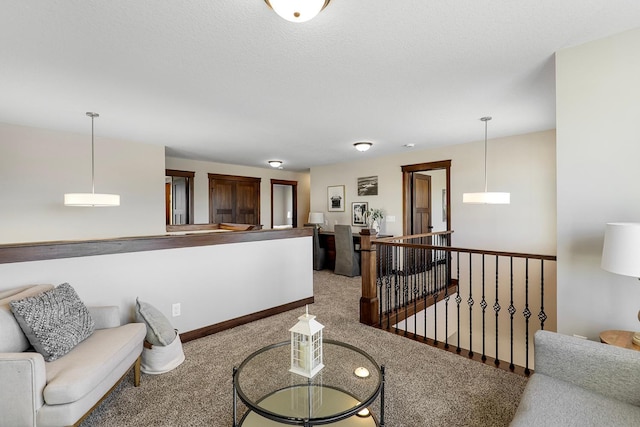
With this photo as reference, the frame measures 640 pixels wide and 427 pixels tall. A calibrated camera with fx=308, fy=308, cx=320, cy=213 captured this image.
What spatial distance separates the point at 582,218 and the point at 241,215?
653 centimetres

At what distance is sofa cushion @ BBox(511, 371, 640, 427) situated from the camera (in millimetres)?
1294

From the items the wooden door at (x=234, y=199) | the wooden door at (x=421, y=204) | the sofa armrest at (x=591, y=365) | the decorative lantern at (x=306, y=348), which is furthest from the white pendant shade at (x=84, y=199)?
the wooden door at (x=421, y=204)

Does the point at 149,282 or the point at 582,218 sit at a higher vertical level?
the point at 582,218

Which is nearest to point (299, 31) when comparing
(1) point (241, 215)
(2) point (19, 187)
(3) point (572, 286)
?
(3) point (572, 286)

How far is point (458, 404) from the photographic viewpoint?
2.01m

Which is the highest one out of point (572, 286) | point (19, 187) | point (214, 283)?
point (19, 187)

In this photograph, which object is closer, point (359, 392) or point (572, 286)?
point (359, 392)

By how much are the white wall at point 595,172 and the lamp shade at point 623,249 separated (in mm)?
442

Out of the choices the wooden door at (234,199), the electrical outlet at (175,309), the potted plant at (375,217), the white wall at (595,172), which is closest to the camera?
the white wall at (595,172)

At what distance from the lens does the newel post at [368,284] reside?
340cm

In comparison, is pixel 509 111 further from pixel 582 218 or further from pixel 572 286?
pixel 572 286

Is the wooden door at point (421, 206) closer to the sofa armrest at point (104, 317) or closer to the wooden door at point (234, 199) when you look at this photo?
the wooden door at point (234, 199)

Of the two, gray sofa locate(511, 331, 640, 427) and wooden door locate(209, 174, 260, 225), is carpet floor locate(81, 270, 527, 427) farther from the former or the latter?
wooden door locate(209, 174, 260, 225)

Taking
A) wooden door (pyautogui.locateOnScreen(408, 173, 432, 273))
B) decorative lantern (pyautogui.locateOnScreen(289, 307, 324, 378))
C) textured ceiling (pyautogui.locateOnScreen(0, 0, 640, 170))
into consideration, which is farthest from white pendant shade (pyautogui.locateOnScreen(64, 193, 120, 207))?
wooden door (pyautogui.locateOnScreen(408, 173, 432, 273))
